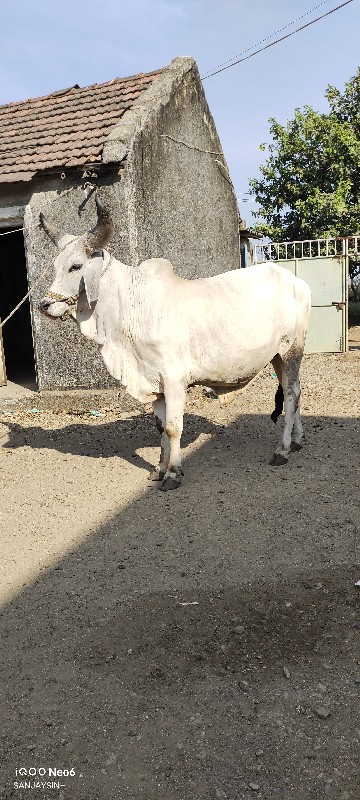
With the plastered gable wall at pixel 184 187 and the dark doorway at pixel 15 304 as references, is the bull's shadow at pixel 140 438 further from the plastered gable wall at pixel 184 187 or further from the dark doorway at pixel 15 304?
the dark doorway at pixel 15 304

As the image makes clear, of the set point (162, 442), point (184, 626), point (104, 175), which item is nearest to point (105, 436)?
point (162, 442)

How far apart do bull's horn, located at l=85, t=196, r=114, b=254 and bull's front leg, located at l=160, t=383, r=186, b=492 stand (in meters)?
1.30

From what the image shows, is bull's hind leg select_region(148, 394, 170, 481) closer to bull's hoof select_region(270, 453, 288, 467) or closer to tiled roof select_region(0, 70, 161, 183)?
bull's hoof select_region(270, 453, 288, 467)

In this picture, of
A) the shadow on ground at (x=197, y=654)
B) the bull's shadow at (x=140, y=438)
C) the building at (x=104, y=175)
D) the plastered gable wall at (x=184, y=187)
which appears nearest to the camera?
the shadow on ground at (x=197, y=654)

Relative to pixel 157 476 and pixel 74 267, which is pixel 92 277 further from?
pixel 157 476

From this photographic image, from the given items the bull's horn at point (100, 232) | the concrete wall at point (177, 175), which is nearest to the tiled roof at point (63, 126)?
the concrete wall at point (177, 175)

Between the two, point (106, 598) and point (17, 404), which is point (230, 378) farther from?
point (17, 404)

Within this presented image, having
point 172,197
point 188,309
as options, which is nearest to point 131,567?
point 188,309

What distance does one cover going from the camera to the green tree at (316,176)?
16.8 metres

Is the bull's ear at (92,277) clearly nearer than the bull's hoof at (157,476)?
Yes

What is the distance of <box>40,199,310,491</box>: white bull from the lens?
5199 millimetres

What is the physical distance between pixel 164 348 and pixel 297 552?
205 centimetres

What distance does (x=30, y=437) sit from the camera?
703 centimetres

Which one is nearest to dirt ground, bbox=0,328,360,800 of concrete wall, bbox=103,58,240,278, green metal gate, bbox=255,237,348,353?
concrete wall, bbox=103,58,240,278
